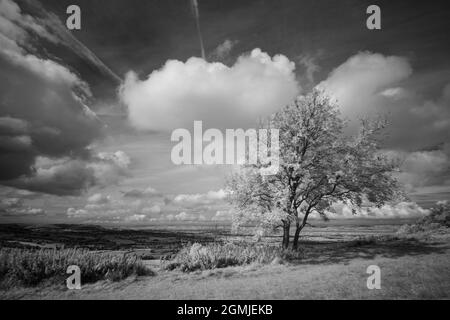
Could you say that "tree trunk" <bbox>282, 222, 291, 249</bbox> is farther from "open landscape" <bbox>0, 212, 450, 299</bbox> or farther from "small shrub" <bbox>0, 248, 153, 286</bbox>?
"small shrub" <bbox>0, 248, 153, 286</bbox>

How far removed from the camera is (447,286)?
1041cm

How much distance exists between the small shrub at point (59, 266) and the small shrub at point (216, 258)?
6.57ft

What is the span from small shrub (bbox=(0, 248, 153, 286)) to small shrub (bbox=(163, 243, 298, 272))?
2001mm

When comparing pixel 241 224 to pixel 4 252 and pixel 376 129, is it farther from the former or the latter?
pixel 4 252

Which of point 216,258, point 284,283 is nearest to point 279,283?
point 284,283

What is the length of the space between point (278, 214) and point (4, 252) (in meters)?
15.0

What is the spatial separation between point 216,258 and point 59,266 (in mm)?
8021

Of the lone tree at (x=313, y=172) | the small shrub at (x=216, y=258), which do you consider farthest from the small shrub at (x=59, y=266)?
the lone tree at (x=313, y=172)

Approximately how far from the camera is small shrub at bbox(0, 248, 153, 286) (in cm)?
1240

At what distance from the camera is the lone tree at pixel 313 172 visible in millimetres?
19469

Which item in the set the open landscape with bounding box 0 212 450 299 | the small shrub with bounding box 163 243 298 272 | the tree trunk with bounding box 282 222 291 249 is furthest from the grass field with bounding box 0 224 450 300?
the tree trunk with bounding box 282 222 291 249

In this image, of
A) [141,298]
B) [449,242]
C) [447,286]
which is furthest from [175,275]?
[449,242]

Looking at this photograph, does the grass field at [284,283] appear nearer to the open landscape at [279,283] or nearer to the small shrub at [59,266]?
the open landscape at [279,283]

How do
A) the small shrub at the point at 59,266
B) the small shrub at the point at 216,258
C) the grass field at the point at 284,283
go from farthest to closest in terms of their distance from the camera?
1. the small shrub at the point at 216,258
2. the small shrub at the point at 59,266
3. the grass field at the point at 284,283
